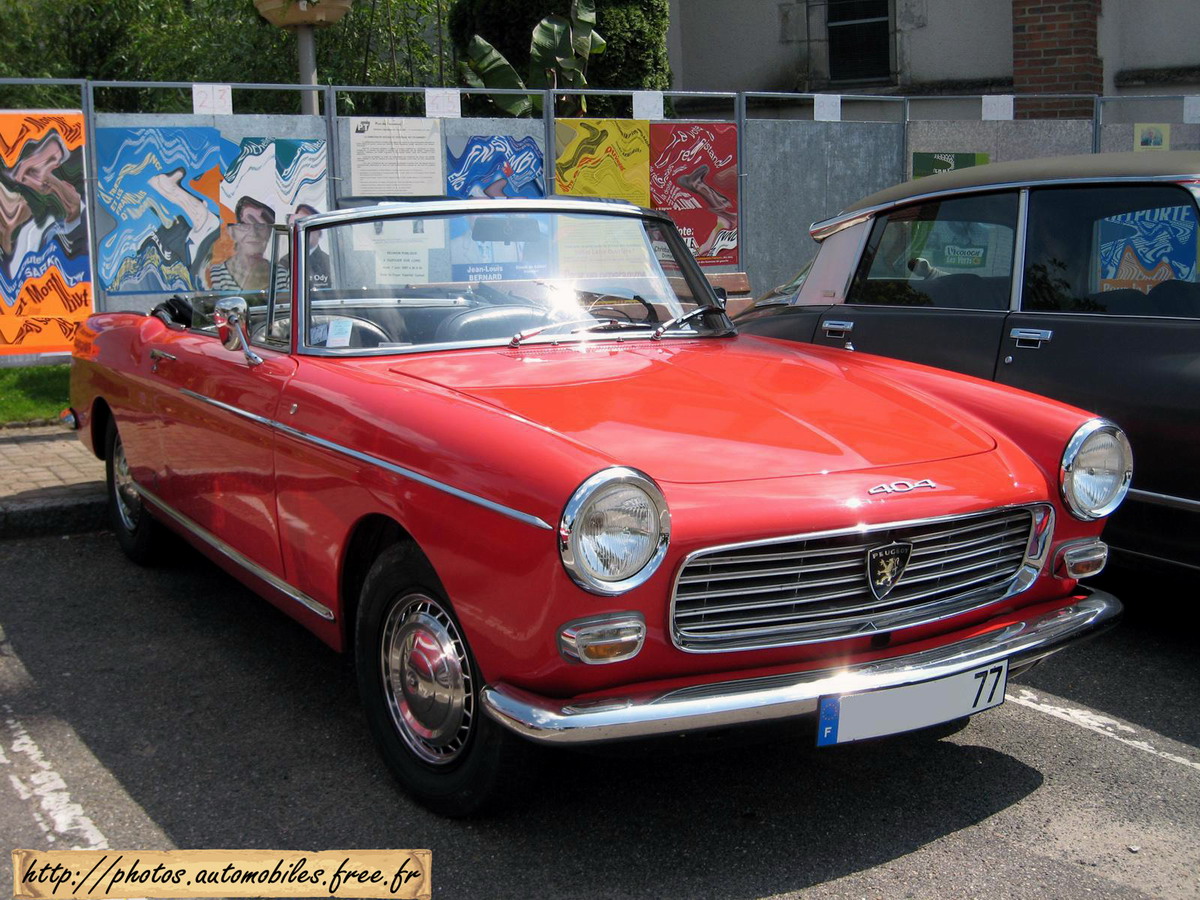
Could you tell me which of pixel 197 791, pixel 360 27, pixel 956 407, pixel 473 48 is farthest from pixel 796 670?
pixel 360 27

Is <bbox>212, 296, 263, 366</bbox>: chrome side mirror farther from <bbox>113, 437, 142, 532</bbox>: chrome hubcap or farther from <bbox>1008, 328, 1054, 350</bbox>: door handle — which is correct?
<bbox>1008, 328, 1054, 350</bbox>: door handle

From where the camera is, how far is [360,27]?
14.1 meters

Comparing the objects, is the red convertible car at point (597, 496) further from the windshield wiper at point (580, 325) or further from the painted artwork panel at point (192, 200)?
the painted artwork panel at point (192, 200)

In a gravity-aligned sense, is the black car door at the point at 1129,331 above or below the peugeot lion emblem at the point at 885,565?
above

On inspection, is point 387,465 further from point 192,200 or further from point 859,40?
point 859,40

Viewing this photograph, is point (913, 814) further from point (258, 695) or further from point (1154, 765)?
point (258, 695)

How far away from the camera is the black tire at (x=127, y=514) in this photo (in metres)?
5.33

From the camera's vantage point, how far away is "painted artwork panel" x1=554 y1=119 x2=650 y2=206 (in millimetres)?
9492

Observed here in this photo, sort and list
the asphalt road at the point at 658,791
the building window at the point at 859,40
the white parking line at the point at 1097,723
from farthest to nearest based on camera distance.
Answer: the building window at the point at 859,40, the white parking line at the point at 1097,723, the asphalt road at the point at 658,791

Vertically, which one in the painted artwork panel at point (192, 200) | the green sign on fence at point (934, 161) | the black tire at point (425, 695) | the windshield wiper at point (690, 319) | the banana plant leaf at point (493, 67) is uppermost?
the banana plant leaf at point (493, 67)

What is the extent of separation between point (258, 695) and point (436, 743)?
1.11 meters

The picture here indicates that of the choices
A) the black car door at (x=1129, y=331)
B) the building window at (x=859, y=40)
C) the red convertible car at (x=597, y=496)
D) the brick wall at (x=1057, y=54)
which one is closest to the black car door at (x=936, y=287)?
the black car door at (x=1129, y=331)

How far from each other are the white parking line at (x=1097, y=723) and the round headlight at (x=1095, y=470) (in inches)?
29.6

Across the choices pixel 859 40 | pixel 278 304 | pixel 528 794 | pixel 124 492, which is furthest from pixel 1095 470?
pixel 859 40
